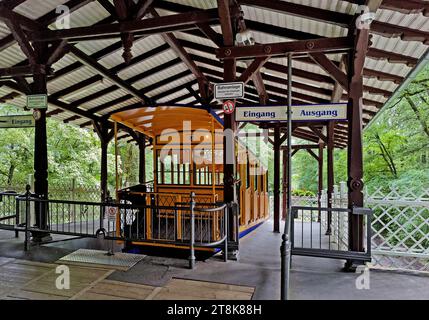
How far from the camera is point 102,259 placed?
15.1 feet

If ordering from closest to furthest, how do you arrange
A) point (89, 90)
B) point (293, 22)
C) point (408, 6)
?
point (408, 6) < point (293, 22) < point (89, 90)

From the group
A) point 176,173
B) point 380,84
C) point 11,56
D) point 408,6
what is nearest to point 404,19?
point 408,6

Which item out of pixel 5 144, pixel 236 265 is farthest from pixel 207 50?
pixel 5 144

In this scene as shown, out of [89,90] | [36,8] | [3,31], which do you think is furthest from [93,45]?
[89,90]

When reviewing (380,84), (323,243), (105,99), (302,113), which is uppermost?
(105,99)

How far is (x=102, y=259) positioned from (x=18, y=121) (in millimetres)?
3635

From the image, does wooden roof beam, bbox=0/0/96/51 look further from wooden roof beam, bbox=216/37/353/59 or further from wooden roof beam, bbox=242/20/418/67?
wooden roof beam, bbox=242/20/418/67

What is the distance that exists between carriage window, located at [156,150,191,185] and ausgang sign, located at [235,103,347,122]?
6.73 ft

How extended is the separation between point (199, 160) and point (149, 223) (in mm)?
1634

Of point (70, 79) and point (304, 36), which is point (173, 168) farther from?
point (70, 79)

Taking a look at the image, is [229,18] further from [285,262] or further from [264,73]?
[285,262]

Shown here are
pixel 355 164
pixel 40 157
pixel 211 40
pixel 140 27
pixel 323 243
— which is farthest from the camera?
pixel 323 243

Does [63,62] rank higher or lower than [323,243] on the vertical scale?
higher

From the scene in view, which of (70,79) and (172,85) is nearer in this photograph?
(70,79)
